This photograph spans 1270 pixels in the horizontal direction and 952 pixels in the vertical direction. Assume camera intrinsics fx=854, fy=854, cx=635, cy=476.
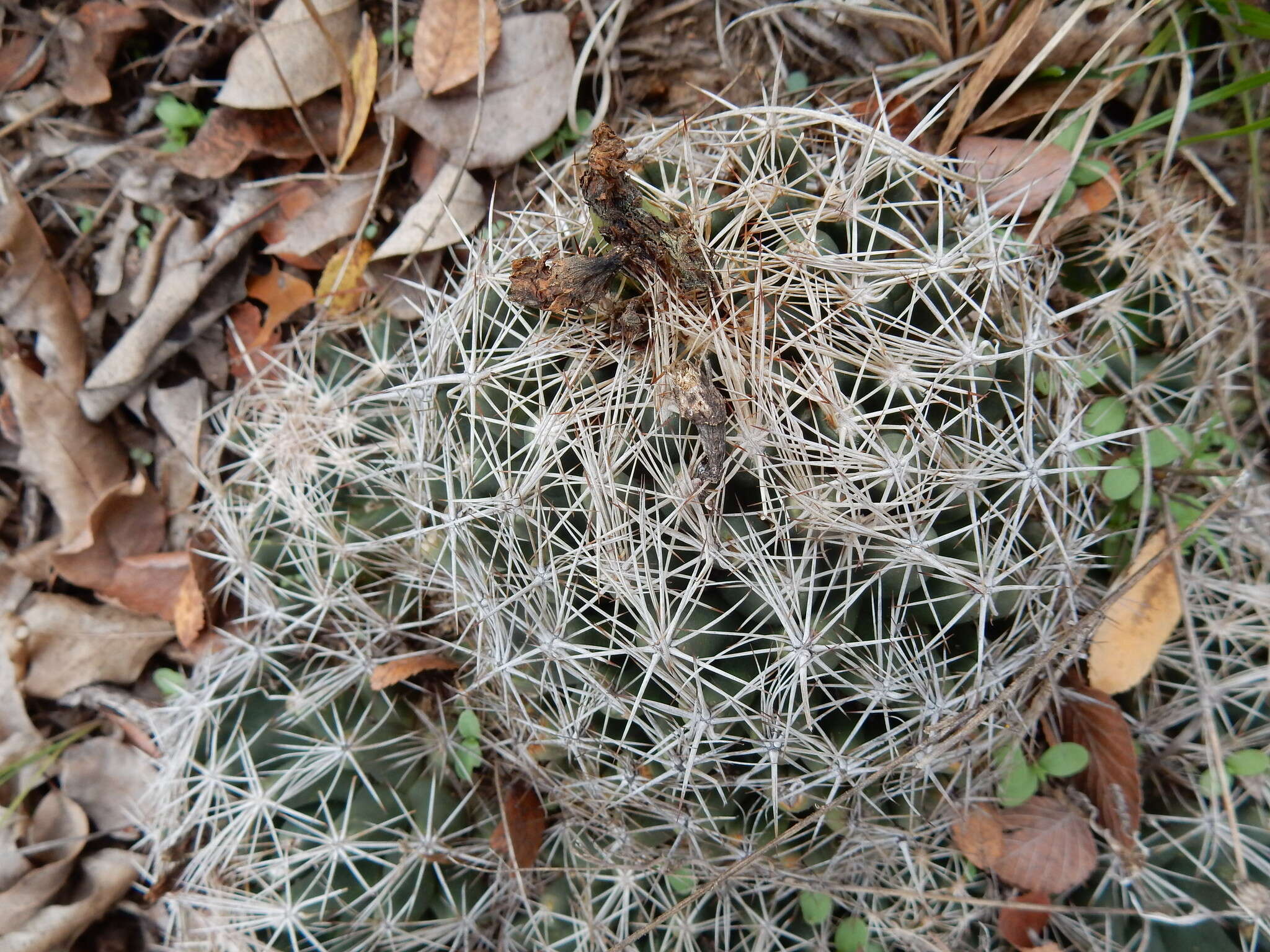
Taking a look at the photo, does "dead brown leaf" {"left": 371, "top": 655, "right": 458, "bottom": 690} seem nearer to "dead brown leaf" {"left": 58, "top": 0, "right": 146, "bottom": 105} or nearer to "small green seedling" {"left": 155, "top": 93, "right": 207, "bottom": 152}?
"small green seedling" {"left": 155, "top": 93, "right": 207, "bottom": 152}

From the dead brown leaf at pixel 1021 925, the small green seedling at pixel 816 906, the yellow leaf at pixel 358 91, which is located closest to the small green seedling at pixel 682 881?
the small green seedling at pixel 816 906

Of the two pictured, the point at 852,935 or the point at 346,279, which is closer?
the point at 852,935

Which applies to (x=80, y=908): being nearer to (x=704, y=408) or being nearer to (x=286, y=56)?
(x=704, y=408)

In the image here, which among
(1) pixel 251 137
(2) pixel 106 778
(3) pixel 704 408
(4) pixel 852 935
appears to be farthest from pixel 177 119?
(4) pixel 852 935

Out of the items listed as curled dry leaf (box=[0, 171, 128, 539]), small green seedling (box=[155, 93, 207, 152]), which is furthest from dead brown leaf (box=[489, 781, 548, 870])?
small green seedling (box=[155, 93, 207, 152])

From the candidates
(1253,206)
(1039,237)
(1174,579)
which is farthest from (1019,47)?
(1174,579)
